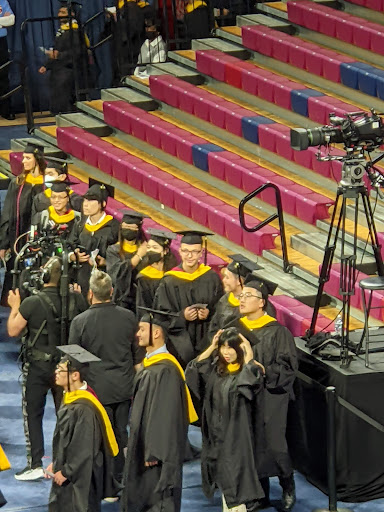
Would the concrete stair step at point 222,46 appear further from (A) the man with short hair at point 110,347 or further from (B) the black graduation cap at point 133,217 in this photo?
(A) the man with short hair at point 110,347

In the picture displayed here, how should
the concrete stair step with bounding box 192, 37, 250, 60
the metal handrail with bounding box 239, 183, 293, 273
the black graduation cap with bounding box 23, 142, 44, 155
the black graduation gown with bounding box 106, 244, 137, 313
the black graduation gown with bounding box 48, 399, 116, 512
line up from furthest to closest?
the concrete stair step with bounding box 192, 37, 250, 60 → the black graduation cap with bounding box 23, 142, 44, 155 → the metal handrail with bounding box 239, 183, 293, 273 → the black graduation gown with bounding box 106, 244, 137, 313 → the black graduation gown with bounding box 48, 399, 116, 512

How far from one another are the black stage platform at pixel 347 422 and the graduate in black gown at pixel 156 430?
915 millimetres

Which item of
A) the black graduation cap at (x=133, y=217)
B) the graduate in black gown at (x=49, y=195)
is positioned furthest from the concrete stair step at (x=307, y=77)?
the black graduation cap at (x=133, y=217)

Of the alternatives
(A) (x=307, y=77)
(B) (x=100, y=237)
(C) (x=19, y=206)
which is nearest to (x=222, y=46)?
(A) (x=307, y=77)

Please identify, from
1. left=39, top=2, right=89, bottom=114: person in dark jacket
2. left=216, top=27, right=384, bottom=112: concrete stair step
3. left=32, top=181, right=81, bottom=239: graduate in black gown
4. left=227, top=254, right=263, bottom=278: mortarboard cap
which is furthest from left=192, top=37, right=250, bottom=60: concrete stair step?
left=227, top=254, right=263, bottom=278: mortarboard cap

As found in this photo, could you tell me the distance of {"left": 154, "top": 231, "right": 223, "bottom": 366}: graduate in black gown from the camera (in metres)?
10.9

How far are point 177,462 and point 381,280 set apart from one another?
5.71 ft

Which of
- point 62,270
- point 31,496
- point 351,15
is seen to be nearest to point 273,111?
point 351,15

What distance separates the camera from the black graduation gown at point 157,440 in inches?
375

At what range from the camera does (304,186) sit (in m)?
13.0

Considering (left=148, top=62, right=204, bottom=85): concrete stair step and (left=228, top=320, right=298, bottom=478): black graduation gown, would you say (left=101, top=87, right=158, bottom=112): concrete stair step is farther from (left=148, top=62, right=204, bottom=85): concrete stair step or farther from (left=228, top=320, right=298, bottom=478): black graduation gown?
(left=228, top=320, right=298, bottom=478): black graduation gown

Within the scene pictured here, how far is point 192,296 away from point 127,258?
0.81m

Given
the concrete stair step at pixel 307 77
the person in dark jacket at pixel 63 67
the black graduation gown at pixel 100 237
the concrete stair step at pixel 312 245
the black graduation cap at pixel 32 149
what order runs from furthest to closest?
the person in dark jacket at pixel 63 67 < the concrete stair step at pixel 307 77 < the black graduation cap at pixel 32 149 < the black graduation gown at pixel 100 237 < the concrete stair step at pixel 312 245

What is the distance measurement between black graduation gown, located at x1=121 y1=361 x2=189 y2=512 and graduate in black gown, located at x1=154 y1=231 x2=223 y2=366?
1.24m
